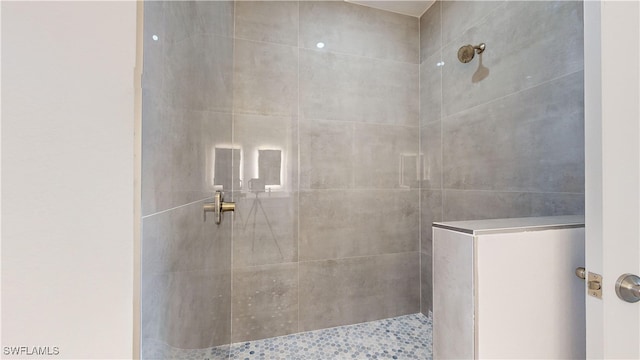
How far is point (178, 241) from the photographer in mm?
549

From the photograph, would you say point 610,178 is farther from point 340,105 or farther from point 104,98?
point 340,105

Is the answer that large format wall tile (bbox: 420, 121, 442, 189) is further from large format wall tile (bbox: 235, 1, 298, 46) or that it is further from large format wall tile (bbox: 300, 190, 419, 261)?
large format wall tile (bbox: 235, 1, 298, 46)

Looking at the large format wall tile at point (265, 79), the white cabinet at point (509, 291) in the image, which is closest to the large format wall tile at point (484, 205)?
the white cabinet at point (509, 291)

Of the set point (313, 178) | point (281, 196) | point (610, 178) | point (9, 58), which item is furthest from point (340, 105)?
point (9, 58)

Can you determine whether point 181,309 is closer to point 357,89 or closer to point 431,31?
point 357,89

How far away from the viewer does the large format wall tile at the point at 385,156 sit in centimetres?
177

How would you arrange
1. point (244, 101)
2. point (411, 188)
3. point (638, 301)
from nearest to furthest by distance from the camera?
point (638, 301) → point (244, 101) → point (411, 188)

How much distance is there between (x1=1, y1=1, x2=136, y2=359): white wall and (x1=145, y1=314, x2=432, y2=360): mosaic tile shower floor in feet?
4.48

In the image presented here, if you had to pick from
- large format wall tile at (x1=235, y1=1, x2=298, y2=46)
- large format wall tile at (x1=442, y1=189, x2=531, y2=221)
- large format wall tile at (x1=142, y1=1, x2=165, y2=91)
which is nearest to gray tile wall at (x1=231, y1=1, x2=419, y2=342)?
large format wall tile at (x1=235, y1=1, x2=298, y2=46)

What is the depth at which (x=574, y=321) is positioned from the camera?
67cm

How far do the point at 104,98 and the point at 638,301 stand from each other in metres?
0.96

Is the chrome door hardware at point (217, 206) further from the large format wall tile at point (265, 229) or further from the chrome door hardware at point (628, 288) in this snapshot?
the chrome door hardware at point (628, 288)

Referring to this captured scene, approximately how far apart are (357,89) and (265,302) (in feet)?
5.02

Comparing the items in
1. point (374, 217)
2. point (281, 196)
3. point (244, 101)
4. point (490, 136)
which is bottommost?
point (374, 217)
